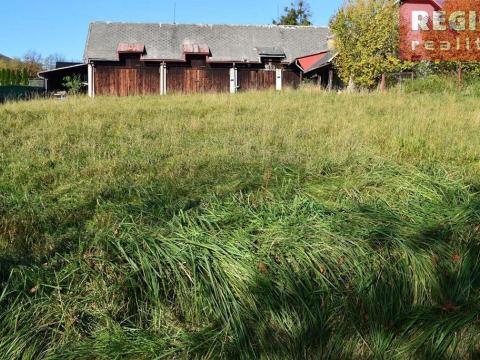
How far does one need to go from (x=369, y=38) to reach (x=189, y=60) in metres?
14.0

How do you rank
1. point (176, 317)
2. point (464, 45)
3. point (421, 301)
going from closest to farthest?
point (176, 317) < point (421, 301) < point (464, 45)

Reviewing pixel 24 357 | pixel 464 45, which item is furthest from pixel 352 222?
pixel 464 45

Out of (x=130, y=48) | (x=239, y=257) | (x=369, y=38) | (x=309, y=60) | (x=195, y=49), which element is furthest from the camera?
(x=309, y=60)

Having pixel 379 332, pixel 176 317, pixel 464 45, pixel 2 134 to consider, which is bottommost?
pixel 379 332

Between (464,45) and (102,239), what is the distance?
17673 millimetres

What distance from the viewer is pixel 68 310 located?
113 inches

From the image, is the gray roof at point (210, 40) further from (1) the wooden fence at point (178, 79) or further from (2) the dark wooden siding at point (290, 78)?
(2) the dark wooden siding at point (290, 78)

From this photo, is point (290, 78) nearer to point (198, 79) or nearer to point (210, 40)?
Answer: point (210, 40)

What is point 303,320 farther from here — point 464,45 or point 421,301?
point 464,45

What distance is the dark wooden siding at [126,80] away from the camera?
29.1 metres

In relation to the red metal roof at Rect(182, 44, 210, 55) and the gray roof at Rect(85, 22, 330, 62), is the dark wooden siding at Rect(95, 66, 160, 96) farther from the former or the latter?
the red metal roof at Rect(182, 44, 210, 55)

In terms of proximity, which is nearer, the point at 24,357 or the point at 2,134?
the point at 24,357

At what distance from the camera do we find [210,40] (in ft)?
104

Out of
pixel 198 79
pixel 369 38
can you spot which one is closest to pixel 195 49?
pixel 198 79
